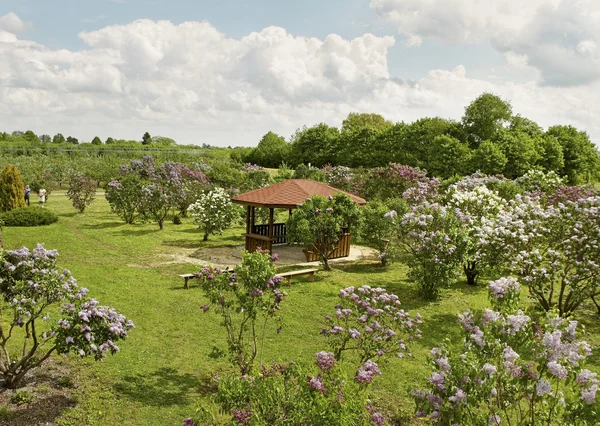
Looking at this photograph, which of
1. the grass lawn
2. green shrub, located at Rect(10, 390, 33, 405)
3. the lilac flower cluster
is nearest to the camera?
the lilac flower cluster

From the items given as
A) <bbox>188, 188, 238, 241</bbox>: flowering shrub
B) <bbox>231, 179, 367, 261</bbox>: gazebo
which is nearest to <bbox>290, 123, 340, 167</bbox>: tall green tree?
<bbox>188, 188, 238, 241</bbox>: flowering shrub

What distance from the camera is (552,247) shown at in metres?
11.9

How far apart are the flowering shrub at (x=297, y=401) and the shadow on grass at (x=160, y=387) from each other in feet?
9.15

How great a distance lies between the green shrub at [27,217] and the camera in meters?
23.1

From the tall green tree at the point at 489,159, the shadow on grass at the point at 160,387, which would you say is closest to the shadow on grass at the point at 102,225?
the shadow on grass at the point at 160,387

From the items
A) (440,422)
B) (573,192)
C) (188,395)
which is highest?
A: (573,192)

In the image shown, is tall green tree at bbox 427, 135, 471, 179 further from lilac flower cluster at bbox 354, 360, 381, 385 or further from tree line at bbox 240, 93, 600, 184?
lilac flower cluster at bbox 354, 360, 381, 385

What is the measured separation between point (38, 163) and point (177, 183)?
93.9 feet

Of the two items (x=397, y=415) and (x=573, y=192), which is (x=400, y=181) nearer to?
(x=573, y=192)

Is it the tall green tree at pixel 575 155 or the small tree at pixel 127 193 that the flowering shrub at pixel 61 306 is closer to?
the small tree at pixel 127 193

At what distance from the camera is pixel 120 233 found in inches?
886

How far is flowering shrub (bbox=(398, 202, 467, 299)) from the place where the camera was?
1302 cm

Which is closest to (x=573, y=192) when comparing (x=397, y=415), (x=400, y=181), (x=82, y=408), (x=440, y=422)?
(x=400, y=181)

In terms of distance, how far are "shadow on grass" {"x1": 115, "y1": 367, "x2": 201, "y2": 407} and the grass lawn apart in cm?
2
